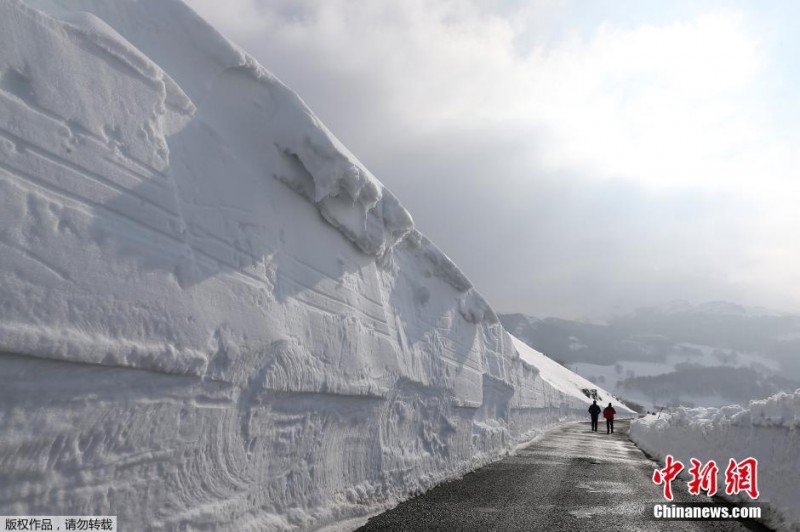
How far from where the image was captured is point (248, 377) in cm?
444

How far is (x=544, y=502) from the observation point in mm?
7277

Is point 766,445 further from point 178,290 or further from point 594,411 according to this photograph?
point 594,411

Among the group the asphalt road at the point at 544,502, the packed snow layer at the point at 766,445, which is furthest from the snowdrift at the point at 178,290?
the packed snow layer at the point at 766,445

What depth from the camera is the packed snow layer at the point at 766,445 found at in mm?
6527

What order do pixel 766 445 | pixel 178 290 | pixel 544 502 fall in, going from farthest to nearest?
pixel 766 445 < pixel 544 502 < pixel 178 290

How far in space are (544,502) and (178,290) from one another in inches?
233

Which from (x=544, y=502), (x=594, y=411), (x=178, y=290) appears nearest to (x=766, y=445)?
(x=544, y=502)

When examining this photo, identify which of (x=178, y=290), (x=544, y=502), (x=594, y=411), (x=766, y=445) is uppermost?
(x=178, y=290)

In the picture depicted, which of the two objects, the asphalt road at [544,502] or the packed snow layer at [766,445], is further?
the packed snow layer at [766,445]

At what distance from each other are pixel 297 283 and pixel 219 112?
1888 millimetres

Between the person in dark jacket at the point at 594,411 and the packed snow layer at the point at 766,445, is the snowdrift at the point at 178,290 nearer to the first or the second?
the packed snow layer at the point at 766,445

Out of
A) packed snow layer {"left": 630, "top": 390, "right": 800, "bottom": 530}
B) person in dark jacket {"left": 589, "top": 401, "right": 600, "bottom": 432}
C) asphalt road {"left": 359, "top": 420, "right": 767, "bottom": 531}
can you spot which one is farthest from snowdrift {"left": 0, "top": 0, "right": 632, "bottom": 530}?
person in dark jacket {"left": 589, "top": 401, "right": 600, "bottom": 432}

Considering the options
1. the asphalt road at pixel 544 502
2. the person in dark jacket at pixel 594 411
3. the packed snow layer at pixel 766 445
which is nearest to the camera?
the asphalt road at pixel 544 502

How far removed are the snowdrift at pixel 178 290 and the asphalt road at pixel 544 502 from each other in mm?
680
